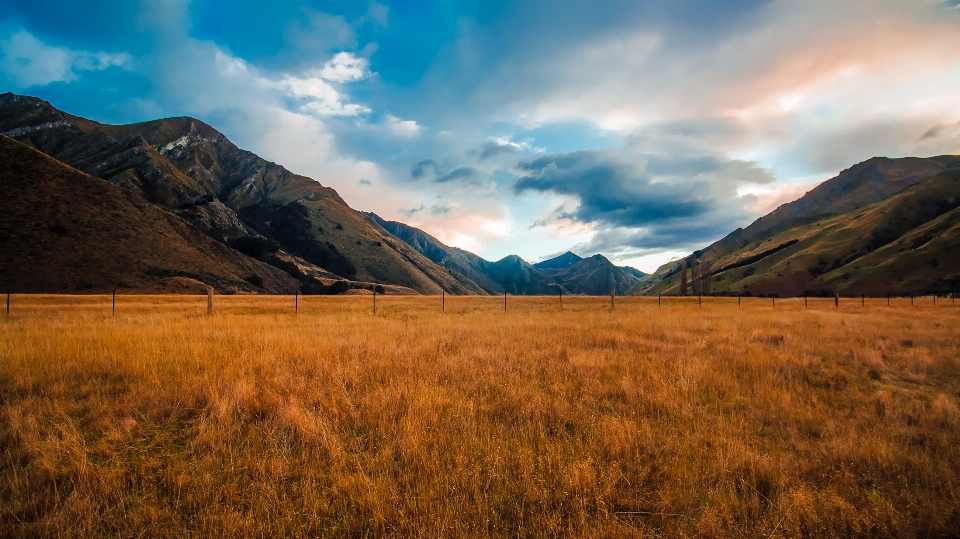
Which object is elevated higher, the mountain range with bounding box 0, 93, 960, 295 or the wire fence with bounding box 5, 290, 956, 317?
the mountain range with bounding box 0, 93, 960, 295

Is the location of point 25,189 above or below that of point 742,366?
above

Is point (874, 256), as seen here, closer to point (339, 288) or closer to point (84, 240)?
point (339, 288)

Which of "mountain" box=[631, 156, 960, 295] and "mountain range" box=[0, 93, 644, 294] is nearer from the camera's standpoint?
"mountain range" box=[0, 93, 644, 294]

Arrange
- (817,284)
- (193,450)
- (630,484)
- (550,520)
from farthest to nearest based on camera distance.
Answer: (817,284), (193,450), (630,484), (550,520)

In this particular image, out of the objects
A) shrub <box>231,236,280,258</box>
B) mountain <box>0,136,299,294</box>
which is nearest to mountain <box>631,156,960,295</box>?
mountain <box>0,136,299,294</box>

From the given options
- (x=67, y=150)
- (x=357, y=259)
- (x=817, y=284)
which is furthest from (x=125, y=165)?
(x=817, y=284)

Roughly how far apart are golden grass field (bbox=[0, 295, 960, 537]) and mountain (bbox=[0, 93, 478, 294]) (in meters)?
113

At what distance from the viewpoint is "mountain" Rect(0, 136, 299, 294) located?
56.1 metres

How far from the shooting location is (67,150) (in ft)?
477

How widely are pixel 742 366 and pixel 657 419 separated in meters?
5.38

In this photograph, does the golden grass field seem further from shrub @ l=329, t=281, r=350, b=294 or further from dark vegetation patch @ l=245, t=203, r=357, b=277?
dark vegetation patch @ l=245, t=203, r=357, b=277

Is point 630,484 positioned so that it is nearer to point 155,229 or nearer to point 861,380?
point 861,380

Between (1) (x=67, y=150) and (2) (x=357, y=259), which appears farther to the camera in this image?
(2) (x=357, y=259)

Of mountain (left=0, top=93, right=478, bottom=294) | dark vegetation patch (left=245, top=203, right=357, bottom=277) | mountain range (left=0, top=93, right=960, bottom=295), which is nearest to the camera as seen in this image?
mountain range (left=0, top=93, right=960, bottom=295)
